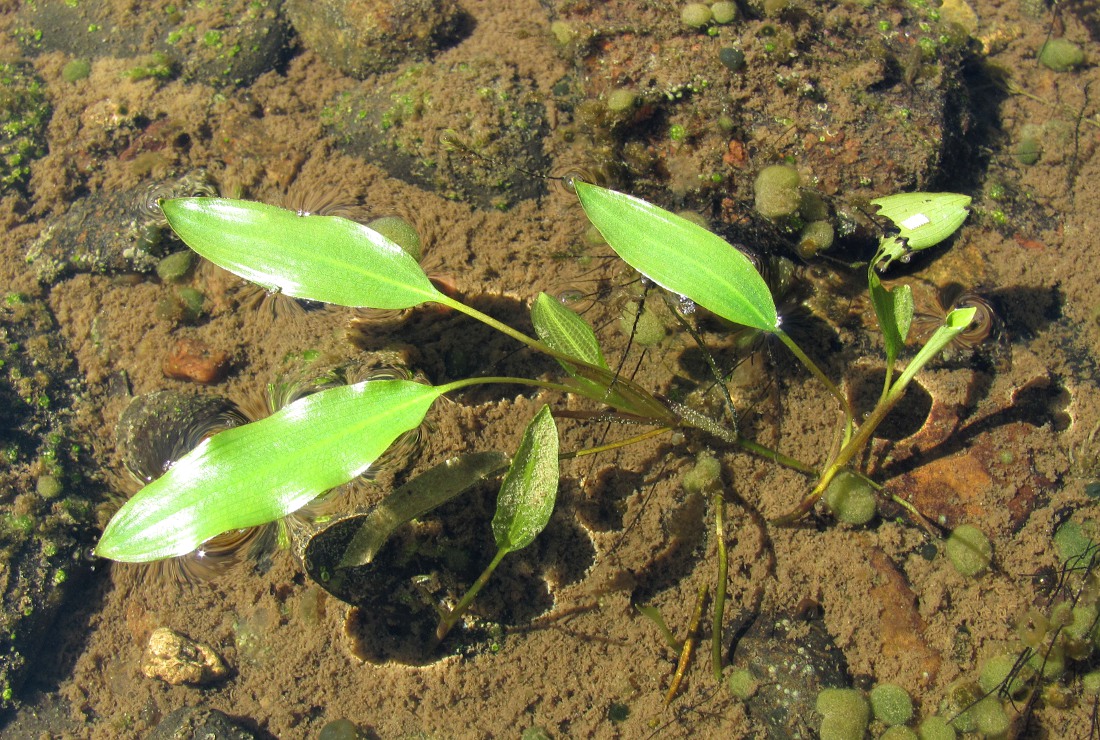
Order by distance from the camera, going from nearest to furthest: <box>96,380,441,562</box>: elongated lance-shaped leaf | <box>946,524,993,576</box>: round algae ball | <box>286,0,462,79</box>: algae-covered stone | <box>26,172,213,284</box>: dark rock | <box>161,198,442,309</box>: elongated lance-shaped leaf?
1. <box>96,380,441,562</box>: elongated lance-shaped leaf
2. <box>161,198,442,309</box>: elongated lance-shaped leaf
3. <box>946,524,993,576</box>: round algae ball
4. <box>26,172,213,284</box>: dark rock
5. <box>286,0,462,79</box>: algae-covered stone

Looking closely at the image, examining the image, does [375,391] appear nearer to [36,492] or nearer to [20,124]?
[36,492]

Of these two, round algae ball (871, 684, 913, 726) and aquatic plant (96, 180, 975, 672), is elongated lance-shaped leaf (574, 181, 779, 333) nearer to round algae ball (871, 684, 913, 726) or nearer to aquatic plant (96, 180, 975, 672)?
aquatic plant (96, 180, 975, 672)

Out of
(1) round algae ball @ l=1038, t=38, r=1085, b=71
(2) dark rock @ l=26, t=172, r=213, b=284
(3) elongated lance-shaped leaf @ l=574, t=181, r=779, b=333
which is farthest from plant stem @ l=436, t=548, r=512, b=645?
(1) round algae ball @ l=1038, t=38, r=1085, b=71

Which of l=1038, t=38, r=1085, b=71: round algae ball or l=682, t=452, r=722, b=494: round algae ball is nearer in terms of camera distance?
l=682, t=452, r=722, b=494: round algae ball

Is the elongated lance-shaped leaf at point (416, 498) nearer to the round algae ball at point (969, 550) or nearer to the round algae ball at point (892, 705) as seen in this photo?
the round algae ball at point (892, 705)

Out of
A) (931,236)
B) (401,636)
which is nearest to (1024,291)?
(931,236)

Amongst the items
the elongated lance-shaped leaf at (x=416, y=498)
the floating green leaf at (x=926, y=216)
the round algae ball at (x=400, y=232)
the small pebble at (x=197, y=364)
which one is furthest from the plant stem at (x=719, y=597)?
the small pebble at (x=197, y=364)

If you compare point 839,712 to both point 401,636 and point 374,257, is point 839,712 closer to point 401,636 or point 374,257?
point 401,636
